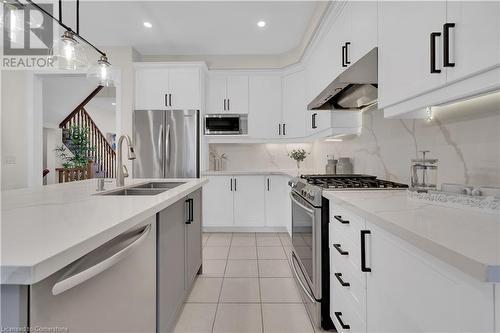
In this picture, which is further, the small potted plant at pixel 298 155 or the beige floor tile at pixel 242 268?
the small potted plant at pixel 298 155

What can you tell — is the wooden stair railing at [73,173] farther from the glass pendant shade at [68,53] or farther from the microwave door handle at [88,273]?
the microwave door handle at [88,273]

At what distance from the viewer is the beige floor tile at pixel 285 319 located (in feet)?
5.84

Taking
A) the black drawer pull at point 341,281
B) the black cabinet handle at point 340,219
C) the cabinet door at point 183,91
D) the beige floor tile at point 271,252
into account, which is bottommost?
the beige floor tile at point 271,252

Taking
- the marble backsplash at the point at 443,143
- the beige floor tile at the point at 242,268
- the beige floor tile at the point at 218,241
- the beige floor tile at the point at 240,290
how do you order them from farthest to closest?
1. the beige floor tile at the point at 218,241
2. the beige floor tile at the point at 242,268
3. the beige floor tile at the point at 240,290
4. the marble backsplash at the point at 443,143

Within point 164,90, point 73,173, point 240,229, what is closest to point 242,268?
point 240,229

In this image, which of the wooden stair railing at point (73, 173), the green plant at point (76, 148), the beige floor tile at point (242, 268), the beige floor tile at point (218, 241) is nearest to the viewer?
the beige floor tile at point (242, 268)

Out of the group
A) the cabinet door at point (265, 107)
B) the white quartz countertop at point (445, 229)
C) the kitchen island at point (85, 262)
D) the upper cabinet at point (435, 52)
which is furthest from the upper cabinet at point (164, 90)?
the white quartz countertop at point (445, 229)

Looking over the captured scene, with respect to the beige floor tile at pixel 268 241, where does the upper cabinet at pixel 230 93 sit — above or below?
above

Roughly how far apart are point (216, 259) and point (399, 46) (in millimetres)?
2649

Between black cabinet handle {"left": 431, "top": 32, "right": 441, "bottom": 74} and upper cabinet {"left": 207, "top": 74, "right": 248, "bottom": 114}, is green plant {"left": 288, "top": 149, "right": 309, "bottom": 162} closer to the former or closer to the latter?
upper cabinet {"left": 207, "top": 74, "right": 248, "bottom": 114}

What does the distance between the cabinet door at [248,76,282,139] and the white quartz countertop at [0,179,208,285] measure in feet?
10.3

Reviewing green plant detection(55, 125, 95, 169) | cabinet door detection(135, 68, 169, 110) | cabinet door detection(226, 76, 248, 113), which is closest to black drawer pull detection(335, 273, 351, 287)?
cabinet door detection(226, 76, 248, 113)

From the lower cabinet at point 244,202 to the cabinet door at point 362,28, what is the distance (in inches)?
94.3

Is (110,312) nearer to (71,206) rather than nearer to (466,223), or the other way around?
(71,206)
